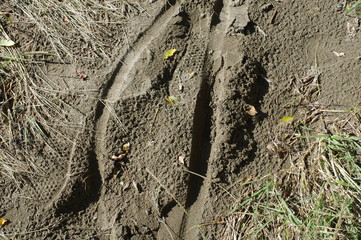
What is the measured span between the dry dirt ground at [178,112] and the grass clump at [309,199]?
0.10 m

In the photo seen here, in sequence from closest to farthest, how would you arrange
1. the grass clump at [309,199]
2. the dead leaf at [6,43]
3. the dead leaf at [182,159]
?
the grass clump at [309,199] → the dead leaf at [182,159] → the dead leaf at [6,43]

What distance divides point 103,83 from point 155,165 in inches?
26.5

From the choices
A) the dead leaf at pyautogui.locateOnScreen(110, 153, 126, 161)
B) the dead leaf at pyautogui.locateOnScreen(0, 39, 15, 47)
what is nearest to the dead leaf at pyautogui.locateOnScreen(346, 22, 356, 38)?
the dead leaf at pyautogui.locateOnScreen(110, 153, 126, 161)

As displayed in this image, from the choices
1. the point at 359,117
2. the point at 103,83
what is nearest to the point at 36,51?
the point at 103,83

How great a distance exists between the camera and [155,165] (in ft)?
9.17

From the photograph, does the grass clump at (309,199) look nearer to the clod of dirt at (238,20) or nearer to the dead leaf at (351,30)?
the dead leaf at (351,30)

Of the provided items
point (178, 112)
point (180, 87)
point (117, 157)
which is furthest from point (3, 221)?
point (180, 87)

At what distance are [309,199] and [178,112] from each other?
3.37 ft

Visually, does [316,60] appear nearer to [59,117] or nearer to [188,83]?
[188,83]

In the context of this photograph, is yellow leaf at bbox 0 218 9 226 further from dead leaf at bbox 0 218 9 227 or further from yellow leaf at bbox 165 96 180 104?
yellow leaf at bbox 165 96 180 104

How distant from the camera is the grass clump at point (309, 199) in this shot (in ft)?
8.75

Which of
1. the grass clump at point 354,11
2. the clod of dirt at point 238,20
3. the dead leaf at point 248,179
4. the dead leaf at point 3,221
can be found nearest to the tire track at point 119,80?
the clod of dirt at point 238,20

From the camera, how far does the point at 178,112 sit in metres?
2.83

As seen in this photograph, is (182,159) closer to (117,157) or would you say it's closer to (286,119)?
(117,157)
